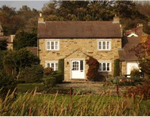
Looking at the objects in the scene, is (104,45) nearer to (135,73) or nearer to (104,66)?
(104,66)

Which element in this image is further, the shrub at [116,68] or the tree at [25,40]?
the tree at [25,40]

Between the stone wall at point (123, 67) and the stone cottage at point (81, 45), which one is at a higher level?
the stone cottage at point (81, 45)

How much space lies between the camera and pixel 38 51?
39.8m

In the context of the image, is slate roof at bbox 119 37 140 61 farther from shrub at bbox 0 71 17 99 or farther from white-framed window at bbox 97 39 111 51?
shrub at bbox 0 71 17 99

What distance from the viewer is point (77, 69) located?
39.3 metres

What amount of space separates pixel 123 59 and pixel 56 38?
24.1 ft

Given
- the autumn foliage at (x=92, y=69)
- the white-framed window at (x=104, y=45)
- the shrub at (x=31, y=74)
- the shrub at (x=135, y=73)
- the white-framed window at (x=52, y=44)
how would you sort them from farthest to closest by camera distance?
1. the white-framed window at (x=104, y=45)
2. the white-framed window at (x=52, y=44)
3. the autumn foliage at (x=92, y=69)
4. the shrub at (x=135, y=73)
5. the shrub at (x=31, y=74)

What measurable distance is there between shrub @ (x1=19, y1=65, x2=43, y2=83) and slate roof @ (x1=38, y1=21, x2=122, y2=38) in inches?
336

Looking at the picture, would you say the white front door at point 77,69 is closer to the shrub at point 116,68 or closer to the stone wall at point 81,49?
the stone wall at point 81,49

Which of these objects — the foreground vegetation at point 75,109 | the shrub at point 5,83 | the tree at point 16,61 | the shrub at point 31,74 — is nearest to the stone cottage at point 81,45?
the tree at point 16,61

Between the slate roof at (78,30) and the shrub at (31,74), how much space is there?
8.54m

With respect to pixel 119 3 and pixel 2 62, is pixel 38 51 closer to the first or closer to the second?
pixel 2 62

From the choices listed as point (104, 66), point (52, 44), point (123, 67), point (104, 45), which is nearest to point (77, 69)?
point (104, 66)

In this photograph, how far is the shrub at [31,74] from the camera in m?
30.8
